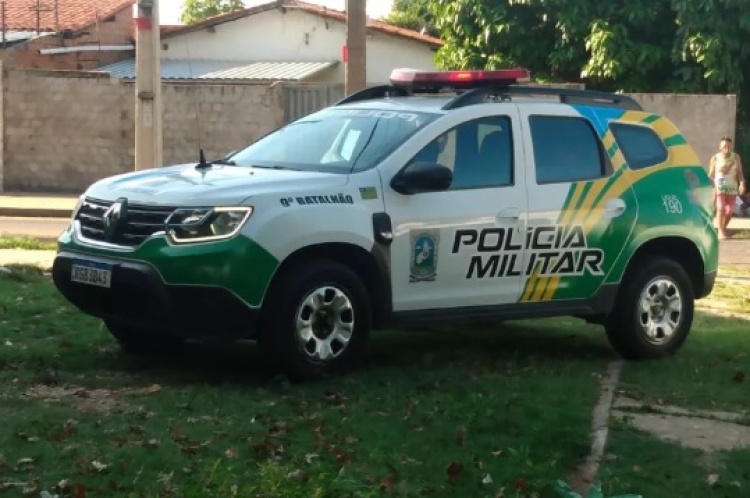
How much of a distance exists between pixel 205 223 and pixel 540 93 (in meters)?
2.71

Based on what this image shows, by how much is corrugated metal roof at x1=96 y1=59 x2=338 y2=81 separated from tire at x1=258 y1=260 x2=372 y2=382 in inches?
946

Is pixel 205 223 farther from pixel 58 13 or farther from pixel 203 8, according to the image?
pixel 203 8

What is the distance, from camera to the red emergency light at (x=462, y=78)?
850cm

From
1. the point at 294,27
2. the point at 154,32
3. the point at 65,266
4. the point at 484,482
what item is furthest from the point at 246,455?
the point at 294,27

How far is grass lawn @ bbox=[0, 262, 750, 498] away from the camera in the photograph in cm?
535

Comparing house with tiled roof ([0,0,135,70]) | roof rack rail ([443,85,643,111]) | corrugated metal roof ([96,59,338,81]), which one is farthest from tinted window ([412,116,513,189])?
house with tiled roof ([0,0,135,70])

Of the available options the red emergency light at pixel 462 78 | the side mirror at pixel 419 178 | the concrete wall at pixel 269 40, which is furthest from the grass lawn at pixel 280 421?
the concrete wall at pixel 269 40

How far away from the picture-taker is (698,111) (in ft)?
79.5

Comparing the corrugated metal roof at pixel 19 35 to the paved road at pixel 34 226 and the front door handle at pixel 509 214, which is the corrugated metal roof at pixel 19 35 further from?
the front door handle at pixel 509 214

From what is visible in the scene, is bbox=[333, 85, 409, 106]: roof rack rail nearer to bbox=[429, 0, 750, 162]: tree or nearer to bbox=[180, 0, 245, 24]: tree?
bbox=[429, 0, 750, 162]: tree

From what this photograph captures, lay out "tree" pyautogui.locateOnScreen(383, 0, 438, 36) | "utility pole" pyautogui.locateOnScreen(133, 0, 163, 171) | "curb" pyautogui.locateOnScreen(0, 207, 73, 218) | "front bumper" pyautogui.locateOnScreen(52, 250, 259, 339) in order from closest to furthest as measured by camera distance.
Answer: "front bumper" pyautogui.locateOnScreen(52, 250, 259, 339)
"utility pole" pyautogui.locateOnScreen(133, 0, 163, 171)
"curb" pyautogui.locateOnScreen(0, 207, 73, 218)
"tree" pyautogui.locateOnScreen(383, 0, 438, 36)

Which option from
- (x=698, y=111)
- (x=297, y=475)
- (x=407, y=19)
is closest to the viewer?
(x=297, y=475)

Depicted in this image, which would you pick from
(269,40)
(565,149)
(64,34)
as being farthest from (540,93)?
(64,34)

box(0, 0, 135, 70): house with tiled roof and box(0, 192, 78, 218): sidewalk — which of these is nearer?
box(0, 192, 78, 218): sidewalk
